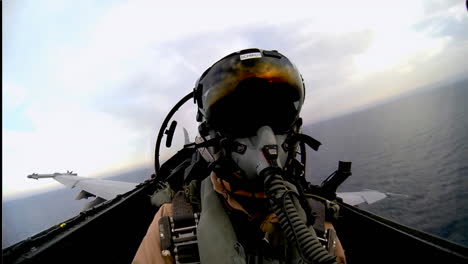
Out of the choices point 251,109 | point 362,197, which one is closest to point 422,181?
point 362,197

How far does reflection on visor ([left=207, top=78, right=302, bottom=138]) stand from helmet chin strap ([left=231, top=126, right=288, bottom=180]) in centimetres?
5

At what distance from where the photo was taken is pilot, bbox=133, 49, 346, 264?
1.13 metres

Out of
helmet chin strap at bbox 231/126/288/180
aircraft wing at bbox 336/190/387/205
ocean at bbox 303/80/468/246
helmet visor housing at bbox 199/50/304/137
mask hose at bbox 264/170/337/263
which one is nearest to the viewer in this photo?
mask hose at bbox 264/170/337/263

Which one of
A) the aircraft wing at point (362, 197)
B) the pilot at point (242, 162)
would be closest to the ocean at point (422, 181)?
the aircraft wing at point (362, 197)

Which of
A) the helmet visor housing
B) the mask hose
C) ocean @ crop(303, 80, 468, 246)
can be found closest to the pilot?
the helmet visor housing

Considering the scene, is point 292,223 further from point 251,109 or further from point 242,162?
point 251,109

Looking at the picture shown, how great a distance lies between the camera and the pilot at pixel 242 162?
1.13 m

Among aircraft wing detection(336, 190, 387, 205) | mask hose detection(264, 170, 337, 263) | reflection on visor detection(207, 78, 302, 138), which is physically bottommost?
aircraft wing detection(336, 190, 387, 205)

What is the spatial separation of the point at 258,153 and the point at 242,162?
101mm

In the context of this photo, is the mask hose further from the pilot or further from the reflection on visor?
the reflection on visor

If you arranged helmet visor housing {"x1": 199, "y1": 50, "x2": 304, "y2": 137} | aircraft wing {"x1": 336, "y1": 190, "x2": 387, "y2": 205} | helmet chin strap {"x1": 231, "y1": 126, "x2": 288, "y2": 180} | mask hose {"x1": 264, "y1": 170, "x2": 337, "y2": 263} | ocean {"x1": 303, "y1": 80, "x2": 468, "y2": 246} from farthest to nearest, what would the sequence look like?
1. ocean {"x1": 303, "y1": 80, "x2": 468, "y2": 246}
2. aircraft wing {"x1": 336, "y1": 190, "x2": 387, "y2": 205}
3. helmet visor housing {"x1": 199, "y1": 50, "x2": 304, "y2": 137}
4. helmet chin strap {"x1": 231, "y1": 126, "x2": 288, "y2": 180}
5. mask hose {"x1": 264, "y1": 170, "x2": 337, "y2": 263}

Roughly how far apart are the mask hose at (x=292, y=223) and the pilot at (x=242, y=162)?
0.38 feet

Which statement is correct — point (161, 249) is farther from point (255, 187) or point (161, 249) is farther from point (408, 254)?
point (408, 254)

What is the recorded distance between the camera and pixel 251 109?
122cm
